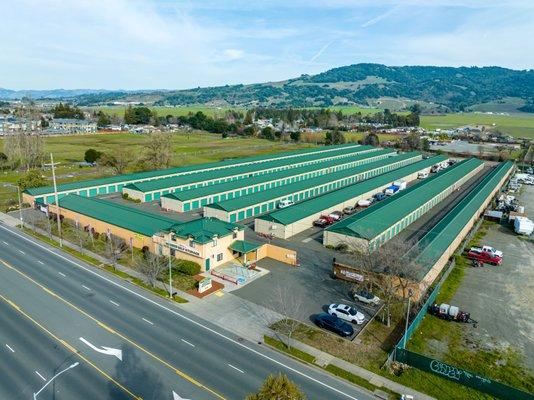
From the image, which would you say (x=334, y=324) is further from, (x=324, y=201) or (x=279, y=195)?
(x=279, y=195)

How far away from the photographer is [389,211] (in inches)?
2483

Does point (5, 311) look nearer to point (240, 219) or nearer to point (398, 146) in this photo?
point (240, 219)

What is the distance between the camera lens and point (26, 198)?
7450 centimetres

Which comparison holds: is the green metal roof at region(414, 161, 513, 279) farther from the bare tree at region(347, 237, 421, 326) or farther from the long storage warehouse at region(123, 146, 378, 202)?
the long storage warehouse at region(123, 146, 378, 202)

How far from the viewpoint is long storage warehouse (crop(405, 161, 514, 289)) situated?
4392 cm

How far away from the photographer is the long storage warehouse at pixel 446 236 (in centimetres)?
4392

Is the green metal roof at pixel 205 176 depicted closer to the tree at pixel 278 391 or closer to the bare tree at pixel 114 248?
the bare tree at pixel 114 248

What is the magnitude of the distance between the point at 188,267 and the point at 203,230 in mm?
5266

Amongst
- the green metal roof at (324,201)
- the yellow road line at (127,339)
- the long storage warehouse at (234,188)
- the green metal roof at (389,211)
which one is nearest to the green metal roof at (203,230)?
the green metal roof at (324,201)

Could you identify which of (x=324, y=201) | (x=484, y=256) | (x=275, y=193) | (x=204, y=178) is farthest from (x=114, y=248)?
(x=484, y=256)

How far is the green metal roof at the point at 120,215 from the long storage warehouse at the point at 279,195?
29.2 ft

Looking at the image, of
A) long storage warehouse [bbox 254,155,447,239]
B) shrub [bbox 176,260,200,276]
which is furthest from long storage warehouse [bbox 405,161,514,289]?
shrub [bbox 176,260,200,276]

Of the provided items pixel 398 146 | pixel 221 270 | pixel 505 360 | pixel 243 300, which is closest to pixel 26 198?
pixel 221 270

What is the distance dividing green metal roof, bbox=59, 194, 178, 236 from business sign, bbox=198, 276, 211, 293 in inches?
451
